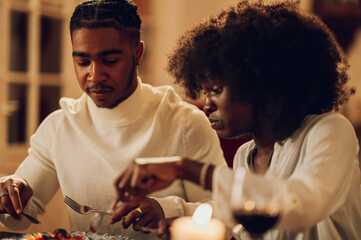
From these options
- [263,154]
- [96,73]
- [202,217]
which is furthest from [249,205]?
[96,73]

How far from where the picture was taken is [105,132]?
1.51 meters

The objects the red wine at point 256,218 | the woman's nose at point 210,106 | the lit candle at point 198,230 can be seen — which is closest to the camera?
the lit candle at point 198,230

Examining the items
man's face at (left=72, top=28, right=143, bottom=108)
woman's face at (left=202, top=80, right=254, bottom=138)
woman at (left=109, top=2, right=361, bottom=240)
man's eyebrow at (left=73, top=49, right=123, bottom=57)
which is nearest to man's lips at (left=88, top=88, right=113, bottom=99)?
man's face at (left=72, top=28, right=143, bottom=108)

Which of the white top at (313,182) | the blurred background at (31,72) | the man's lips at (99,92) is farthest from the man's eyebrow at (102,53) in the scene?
the blurred background at (31,72)

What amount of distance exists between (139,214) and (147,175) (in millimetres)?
364

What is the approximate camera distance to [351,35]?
4.30m

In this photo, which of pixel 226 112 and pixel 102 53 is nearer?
pixel 226 112

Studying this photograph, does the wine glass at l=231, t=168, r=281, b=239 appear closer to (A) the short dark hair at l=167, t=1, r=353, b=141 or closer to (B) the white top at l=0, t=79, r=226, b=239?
(A) the short dark hair at l=167, t=1, r=353, b=141

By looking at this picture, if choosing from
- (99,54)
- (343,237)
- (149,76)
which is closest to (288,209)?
(343,237)

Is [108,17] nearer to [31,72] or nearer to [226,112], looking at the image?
[226,112]

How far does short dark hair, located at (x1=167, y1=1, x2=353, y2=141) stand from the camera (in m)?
1.02

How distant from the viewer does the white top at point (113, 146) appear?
57.4 inches

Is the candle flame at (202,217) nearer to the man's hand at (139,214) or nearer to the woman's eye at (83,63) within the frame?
the man's hand at (139,214)

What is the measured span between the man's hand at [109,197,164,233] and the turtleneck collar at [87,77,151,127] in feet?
1.21
